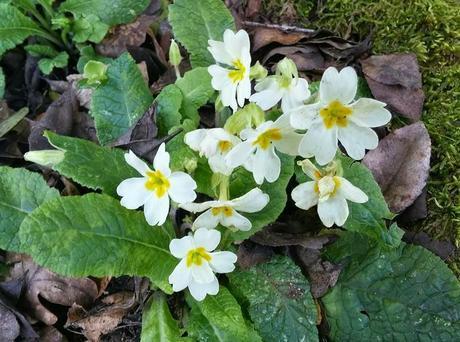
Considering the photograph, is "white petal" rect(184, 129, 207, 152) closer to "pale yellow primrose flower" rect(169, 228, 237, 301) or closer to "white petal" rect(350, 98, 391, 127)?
"pale yellow primrose flower" rect(169, 228, 237, 301)

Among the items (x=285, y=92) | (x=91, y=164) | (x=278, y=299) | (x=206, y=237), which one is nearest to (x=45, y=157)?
(x=91, y=164)

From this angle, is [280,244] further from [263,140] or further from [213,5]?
[213,5]

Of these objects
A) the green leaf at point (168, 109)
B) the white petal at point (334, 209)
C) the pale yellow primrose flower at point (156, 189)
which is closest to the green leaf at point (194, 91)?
the green leaf at point (168, 109)

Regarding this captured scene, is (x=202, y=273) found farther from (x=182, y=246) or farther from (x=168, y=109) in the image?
(x=168, y=109)

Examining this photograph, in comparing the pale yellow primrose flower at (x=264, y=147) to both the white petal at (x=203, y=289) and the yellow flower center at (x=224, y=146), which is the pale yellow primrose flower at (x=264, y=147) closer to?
the yellow flower center at (x=224, y=146)

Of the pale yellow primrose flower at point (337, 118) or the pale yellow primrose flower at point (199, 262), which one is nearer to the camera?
the pale yellow primrose flower at point (337, 118)

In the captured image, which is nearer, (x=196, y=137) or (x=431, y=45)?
(x=196, y=137)
